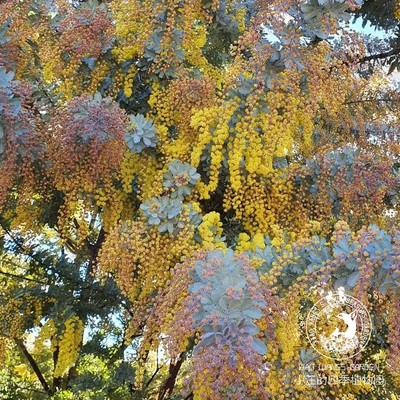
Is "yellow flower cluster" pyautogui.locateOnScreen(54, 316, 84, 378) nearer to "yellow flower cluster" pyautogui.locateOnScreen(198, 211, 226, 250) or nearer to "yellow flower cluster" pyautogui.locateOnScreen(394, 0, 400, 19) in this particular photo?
"yellow flower cluster" pyautogui.locateOnScreen(198, 211, 226, 250)

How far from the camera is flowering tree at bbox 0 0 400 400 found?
2.32 metres

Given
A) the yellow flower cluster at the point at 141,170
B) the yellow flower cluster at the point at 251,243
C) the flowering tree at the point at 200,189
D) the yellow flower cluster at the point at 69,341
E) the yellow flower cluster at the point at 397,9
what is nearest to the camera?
the flowering tree at the point at 200,189

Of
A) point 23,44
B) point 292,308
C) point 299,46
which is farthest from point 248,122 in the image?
point 23,44

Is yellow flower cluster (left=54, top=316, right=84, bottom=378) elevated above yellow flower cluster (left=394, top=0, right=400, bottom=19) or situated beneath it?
situated beneath

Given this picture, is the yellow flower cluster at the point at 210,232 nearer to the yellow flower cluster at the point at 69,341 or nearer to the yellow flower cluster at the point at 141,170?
the yellow flower cluster at the point at 141,170
